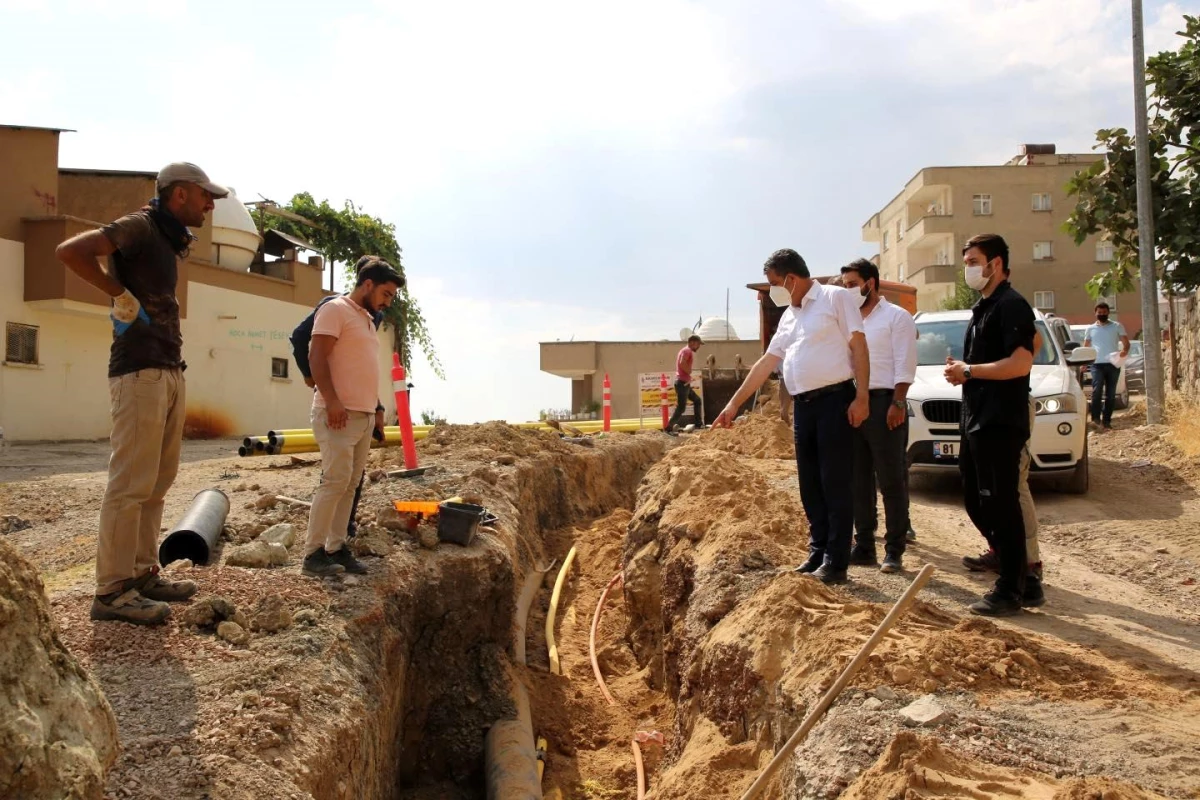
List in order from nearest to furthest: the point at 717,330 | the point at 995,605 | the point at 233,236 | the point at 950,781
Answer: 1. the point at 950,781
2. the point at 995,605
3. the point at 233,236
4. the point at 717,330

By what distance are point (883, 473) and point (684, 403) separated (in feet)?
38.1

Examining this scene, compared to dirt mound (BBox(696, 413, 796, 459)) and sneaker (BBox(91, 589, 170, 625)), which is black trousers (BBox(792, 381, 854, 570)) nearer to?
sneaker (BBox(91, 589, 170, 625))

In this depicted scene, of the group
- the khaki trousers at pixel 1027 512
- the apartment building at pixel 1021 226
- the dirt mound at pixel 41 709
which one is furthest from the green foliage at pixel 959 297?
the dirt mound at pixel 41 709

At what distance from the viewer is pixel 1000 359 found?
15.9ft

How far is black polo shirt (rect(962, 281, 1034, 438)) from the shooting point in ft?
15.7

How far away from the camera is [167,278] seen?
436cm

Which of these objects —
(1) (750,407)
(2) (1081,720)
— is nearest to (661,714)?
(2) (1081,720)

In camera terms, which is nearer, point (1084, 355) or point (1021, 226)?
point (1084, 355)

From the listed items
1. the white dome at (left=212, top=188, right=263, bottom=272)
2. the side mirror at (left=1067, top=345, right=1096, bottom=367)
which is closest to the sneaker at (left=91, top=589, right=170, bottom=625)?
the side mirror at (left=1067, top=345, right=1096, bottom=367)

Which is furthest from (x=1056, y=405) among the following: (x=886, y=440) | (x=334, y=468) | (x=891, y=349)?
(x=334, y=468)

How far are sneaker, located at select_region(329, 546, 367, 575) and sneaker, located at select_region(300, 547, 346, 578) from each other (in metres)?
0.06

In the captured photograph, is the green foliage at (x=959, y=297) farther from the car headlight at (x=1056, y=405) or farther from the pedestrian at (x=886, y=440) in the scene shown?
the pedestrian at (x=886, y=440)

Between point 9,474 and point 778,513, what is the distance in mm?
10251

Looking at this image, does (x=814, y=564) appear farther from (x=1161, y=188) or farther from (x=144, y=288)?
(x=1161, y=188)
